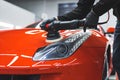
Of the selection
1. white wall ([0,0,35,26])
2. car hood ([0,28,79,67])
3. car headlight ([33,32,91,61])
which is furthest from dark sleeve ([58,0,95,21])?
white wall ([0,0,35,26])

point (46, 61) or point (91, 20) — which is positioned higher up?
point (91, 20)

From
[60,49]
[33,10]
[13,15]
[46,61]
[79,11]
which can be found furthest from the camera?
[33,10]

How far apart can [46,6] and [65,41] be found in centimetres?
726

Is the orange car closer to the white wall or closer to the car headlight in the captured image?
the car headlight

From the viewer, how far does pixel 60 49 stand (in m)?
1.56

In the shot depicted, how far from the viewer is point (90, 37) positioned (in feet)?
5.72

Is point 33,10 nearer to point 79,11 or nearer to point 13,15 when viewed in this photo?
point 13,15

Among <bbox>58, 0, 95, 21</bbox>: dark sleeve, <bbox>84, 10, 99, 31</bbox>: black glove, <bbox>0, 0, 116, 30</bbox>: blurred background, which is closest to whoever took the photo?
<bbox>84, 10, 99, 31</bbox>: black glove

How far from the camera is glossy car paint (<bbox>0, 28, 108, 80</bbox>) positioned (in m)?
1.42

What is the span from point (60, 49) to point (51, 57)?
0.09 m

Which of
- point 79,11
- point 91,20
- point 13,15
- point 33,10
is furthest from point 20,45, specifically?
point 33,10

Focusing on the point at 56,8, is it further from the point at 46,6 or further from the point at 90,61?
the point at 90,61

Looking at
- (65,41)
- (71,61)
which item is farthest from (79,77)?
(65,41)

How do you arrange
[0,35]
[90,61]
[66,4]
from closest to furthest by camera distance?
[90,61] < [0,35] < [66,4]
